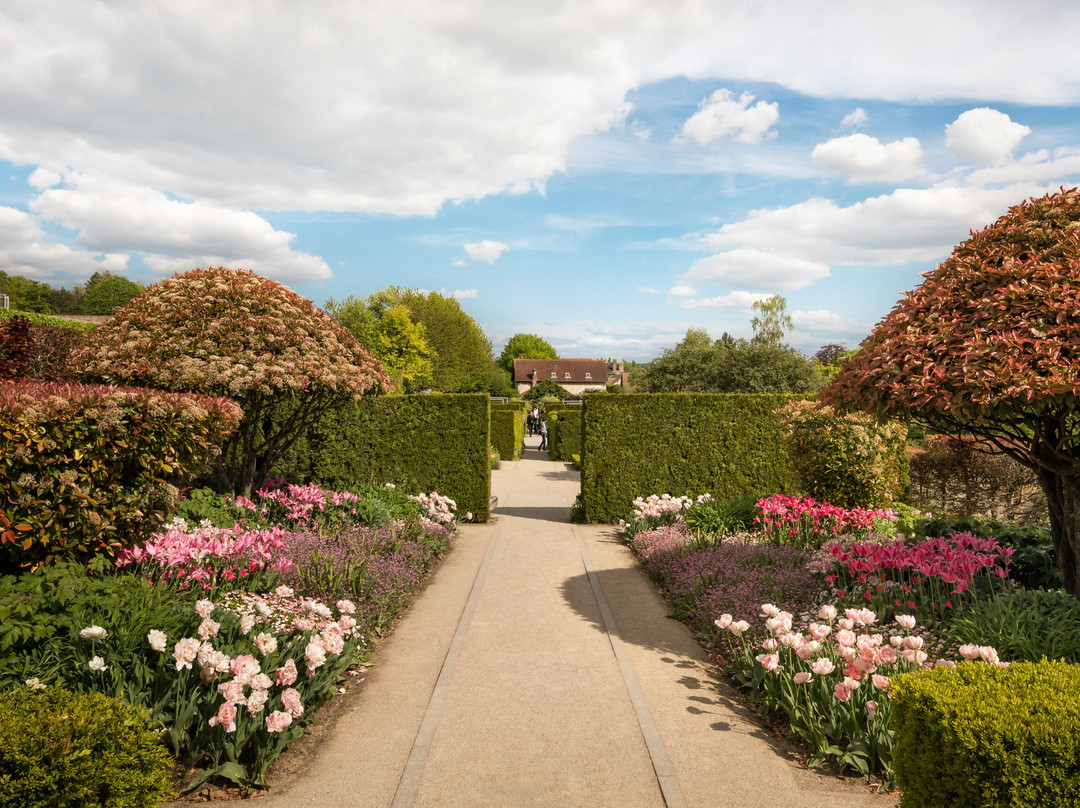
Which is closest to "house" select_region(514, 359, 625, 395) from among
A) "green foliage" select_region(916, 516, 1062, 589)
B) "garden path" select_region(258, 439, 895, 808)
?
"green foliage" select_region(916, 516, 1062, 589)

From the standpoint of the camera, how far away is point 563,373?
307 feet

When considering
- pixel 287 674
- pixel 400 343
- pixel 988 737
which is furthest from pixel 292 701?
pixel 400 343

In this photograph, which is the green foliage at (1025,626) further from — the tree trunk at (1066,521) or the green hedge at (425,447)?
the green hedge at (425,447)

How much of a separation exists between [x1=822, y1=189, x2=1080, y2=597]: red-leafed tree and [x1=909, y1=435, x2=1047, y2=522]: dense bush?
5.92 meters

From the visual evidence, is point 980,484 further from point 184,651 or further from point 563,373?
point 563,373

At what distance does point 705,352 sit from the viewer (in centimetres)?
3098

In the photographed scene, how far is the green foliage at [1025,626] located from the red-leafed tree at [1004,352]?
0.86 metres

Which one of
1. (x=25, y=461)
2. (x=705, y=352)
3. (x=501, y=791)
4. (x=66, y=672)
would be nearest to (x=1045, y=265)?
(x=501, y=791)

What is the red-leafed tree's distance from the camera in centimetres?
499

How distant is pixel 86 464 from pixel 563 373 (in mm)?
88730

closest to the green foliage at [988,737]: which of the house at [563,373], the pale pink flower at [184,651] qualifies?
the pale pink flower at [184,651]

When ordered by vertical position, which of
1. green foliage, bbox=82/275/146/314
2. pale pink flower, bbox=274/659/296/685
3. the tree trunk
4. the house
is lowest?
pale pink flower, bbox=274/659/296/685

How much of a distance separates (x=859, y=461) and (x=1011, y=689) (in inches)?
283

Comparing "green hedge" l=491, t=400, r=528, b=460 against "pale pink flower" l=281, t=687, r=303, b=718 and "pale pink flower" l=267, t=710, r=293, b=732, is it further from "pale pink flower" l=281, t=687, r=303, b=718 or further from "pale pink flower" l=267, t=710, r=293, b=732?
"pale pink flower" l=267, t=710, r=293, b=732
